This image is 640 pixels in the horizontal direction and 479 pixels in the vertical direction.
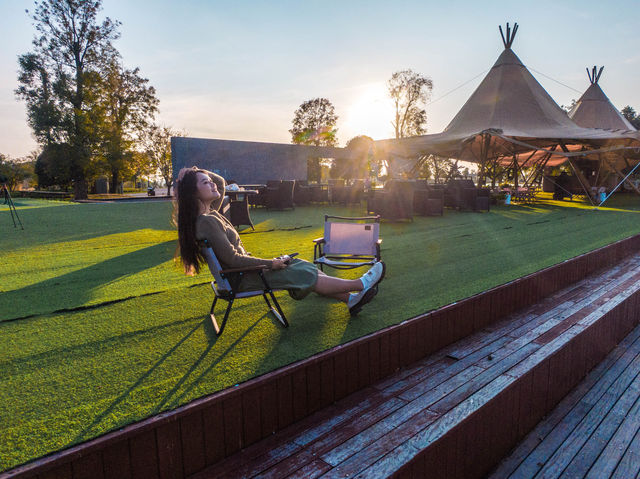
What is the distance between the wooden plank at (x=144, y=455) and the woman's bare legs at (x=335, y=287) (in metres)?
1.59

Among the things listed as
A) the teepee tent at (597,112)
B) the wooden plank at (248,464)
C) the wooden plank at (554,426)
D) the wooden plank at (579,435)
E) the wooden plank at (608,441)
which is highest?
the teepee tent at (597,112)

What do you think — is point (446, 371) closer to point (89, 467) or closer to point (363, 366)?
point (363, 366)

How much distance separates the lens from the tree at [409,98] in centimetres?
3688

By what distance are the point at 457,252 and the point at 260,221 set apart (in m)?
5.39

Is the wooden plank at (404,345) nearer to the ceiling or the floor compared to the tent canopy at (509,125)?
nearer to the floor

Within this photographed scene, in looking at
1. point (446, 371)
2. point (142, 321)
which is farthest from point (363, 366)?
point (142, 321)

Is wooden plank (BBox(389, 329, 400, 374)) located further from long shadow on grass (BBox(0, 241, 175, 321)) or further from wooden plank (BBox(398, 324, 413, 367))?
long shadow on grass (BBox(0, 241, 175, 321))

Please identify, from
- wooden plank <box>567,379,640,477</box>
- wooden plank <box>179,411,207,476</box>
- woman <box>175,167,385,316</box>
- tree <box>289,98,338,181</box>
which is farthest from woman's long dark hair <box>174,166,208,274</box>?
tree <box>289,98,338,181</box>

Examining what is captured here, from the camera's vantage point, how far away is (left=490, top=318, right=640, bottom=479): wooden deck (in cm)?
220

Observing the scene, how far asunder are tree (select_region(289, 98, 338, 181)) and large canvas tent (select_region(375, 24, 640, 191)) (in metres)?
26.7

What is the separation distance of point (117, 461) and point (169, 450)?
200 millimetres

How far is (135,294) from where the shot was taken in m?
3.66

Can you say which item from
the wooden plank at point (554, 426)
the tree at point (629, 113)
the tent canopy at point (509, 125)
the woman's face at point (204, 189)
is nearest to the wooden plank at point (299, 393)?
the wooden plank at point (554, 426)

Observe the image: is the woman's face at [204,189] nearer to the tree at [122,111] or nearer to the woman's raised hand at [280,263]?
the woman's raised hand at [280,263]
